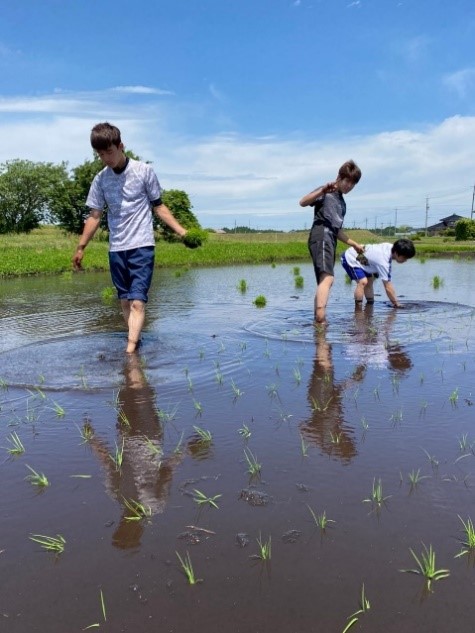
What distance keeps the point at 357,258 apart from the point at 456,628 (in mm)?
7281

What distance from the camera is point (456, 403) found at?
A: 11.3 ft

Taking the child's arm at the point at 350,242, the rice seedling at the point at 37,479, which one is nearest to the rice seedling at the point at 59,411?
the rice seedling at the point at 37,479

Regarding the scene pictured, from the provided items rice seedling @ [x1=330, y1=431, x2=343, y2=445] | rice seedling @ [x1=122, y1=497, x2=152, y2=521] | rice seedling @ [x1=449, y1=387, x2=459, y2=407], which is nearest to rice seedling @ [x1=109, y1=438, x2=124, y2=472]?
rice seedling @ [x1=122, y1=497, x2=152, y2=521]

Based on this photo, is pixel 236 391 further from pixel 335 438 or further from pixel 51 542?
pixel 51 542

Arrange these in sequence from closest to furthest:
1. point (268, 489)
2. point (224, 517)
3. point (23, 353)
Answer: point (224, 517) → point (268, 489) → point (23, 353)

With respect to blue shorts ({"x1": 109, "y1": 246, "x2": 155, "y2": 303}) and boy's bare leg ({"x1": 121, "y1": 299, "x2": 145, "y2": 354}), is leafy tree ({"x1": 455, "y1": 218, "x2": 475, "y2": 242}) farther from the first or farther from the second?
boy's bare leg ({"x1": 121, "y1": 299, "x2": 145, "y2": 354})

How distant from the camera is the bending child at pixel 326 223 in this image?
6.59m

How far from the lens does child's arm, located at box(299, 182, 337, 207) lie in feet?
21.3

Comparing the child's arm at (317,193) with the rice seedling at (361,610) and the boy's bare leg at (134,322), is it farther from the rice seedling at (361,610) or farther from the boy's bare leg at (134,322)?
the rice seedling at (361,610)

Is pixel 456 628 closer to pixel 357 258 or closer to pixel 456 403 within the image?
pixel 456 403

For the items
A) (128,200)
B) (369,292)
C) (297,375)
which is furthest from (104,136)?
(369,292)

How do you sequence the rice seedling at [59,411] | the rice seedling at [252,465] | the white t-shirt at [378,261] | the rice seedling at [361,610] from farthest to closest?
the white t-shirt at [378,261]
the rice seedling at [59,411]
the rice seedling at [252,465]
the rice seedling at [361,610]

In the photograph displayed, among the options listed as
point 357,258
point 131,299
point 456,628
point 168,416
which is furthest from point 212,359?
point 357,258

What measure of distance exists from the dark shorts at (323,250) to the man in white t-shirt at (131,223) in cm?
228
